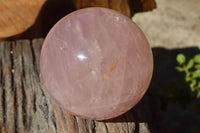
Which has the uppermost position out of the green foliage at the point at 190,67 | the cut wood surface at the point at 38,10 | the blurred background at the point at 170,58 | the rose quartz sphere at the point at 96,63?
the rose quartz sphere at the point at 96,63

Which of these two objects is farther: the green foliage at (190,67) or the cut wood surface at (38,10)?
the green foliage at (190,67)

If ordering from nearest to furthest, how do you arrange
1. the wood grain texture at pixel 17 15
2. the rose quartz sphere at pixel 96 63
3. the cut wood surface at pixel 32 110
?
the rose quartz sphere at pixel 96 63
the cut wood surface at pixel 32 110
the wood grain texture at pixel 17 15

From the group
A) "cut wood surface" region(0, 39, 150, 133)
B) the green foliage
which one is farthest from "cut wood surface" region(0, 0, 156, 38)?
the green foliage

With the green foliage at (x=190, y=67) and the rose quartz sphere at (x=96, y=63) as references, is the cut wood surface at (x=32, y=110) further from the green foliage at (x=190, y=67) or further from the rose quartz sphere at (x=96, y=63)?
the green foliage at (x=190, y=67)

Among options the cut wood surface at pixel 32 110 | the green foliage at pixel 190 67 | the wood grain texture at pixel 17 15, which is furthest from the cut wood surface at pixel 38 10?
the green foliage at pixel 190 67

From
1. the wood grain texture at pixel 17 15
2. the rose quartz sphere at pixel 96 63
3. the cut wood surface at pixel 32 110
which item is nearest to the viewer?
the rose quartz sphere at pixel 96 63

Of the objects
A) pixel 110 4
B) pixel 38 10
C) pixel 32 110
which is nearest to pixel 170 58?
pixel 110 4

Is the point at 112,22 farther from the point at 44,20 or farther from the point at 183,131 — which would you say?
the point at 183,131

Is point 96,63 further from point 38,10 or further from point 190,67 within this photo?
point 190,67

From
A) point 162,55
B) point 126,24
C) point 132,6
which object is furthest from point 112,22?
point 162,55
